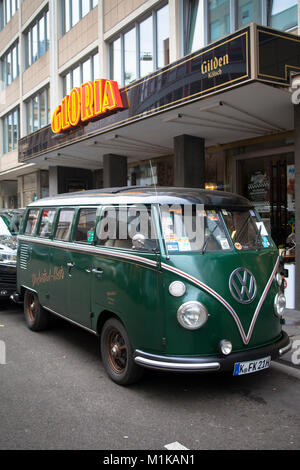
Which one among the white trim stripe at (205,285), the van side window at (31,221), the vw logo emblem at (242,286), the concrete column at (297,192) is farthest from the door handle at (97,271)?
the concrete column at (297,192)

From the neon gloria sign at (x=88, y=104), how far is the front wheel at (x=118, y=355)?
702cm

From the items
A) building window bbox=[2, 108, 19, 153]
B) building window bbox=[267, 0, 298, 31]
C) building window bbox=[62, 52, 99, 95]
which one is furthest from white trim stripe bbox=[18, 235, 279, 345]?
building window bbox=[2, 108, 19, 153]

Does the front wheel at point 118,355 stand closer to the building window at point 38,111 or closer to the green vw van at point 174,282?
the green vw van at point 174,282

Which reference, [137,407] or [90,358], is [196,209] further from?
[90,358]

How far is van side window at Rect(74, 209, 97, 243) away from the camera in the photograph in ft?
17.1

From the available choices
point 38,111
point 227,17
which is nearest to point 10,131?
point 38,111

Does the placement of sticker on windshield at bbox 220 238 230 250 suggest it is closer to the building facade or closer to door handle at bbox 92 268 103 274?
door handle at bbox 92 268 103 274

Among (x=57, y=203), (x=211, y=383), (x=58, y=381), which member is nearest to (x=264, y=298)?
(x=211, y=383)

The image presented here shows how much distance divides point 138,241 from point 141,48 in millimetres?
9886

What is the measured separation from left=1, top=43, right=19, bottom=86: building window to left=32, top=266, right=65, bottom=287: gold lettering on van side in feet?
64.5

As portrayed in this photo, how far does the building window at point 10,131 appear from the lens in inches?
926

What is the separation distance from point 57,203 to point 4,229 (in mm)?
3907

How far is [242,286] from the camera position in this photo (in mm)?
4152

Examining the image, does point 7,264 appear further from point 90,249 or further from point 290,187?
point 290,187
